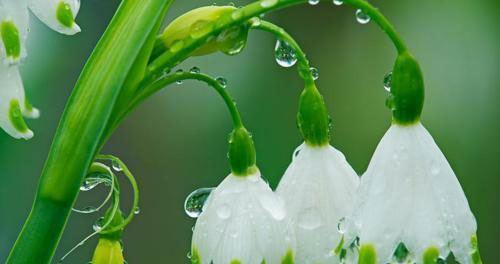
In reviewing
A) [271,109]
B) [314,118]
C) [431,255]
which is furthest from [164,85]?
[271,109]

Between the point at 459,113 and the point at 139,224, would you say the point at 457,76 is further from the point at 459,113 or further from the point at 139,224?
the point at 139,224

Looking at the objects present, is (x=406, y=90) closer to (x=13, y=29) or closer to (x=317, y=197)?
(x=317, y=197)

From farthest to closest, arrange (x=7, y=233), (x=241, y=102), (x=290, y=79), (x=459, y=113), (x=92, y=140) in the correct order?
(x=459, y=113) → (x=290, y=79) → (x=241, y=102) → (x=7, y=233) → (x=92, y=140)

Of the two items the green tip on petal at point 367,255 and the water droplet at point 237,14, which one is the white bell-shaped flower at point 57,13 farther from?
the green tip on petal at point 367,255

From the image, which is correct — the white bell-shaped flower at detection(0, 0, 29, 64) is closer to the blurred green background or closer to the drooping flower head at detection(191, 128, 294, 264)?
the drooping flower head at detection(191, 128, 294, 264)

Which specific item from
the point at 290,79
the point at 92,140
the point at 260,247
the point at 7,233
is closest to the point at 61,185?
the point at 92,140

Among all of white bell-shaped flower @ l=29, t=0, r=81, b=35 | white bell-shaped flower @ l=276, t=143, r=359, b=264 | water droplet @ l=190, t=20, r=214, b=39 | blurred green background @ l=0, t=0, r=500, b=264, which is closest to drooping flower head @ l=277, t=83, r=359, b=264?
white bell-shaped flower @ l=276, t=143, r=359, b=264

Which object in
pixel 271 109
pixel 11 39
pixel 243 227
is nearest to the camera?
pixel 11 39
